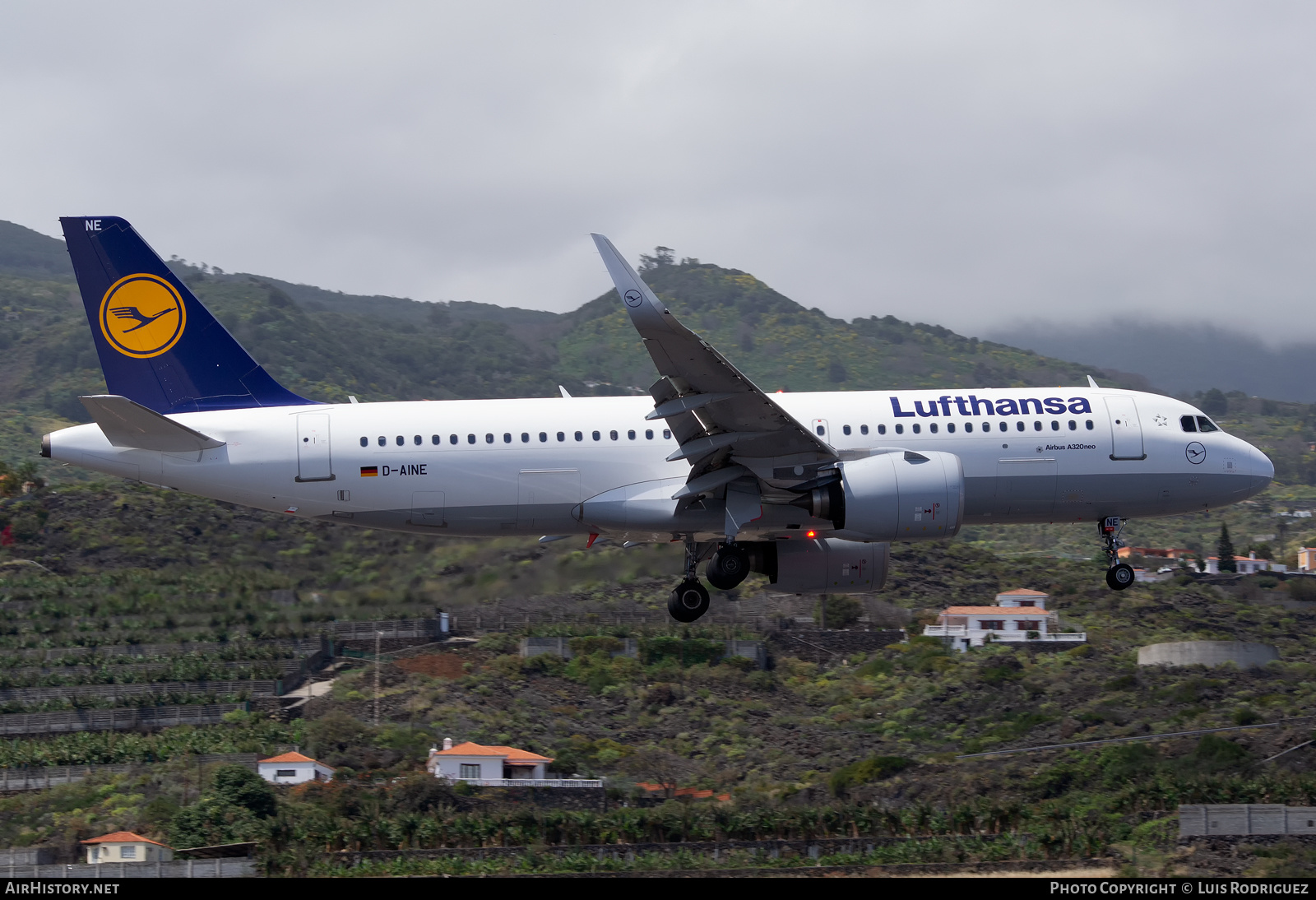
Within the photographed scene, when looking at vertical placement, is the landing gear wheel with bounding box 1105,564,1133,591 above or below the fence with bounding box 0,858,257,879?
A: above

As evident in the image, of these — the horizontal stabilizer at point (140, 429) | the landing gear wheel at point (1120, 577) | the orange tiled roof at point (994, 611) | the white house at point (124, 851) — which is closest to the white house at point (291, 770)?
the white house at point (124, 851)

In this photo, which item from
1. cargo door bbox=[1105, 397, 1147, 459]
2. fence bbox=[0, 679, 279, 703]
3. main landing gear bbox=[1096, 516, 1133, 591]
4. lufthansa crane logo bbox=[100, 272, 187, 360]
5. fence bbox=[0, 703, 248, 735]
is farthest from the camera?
fence bbox=[0, 679, 279, 703]

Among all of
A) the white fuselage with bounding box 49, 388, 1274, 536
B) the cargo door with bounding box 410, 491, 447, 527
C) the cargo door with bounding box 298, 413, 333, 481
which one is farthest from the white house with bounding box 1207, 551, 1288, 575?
the cargo door with bounding box 298, 413, 333, 481

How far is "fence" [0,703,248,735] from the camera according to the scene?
226 feet

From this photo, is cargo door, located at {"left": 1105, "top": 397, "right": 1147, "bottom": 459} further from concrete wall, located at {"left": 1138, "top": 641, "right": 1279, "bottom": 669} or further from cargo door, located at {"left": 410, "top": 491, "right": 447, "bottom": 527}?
concrete wall, located at {"left": 1138, "top": 641, "right": 1279, "bottom": 669}

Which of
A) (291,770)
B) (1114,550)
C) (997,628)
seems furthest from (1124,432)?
(997,628)

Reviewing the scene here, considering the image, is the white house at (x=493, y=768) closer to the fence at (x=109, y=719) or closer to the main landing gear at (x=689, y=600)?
the fence at (x=109, y=719)

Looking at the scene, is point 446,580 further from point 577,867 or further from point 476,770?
point 476,770

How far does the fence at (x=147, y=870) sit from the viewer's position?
4688 cm

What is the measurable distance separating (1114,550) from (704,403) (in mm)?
10993

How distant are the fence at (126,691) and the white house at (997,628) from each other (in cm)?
4152

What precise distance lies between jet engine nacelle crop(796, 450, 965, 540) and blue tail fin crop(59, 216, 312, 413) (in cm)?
1231

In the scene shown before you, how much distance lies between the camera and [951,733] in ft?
236

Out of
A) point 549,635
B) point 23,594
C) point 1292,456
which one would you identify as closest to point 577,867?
point 549,635
